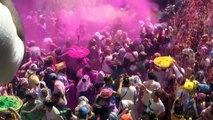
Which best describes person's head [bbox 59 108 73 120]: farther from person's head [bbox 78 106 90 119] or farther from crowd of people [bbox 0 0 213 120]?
person's head [bbox 78 106 90 119]

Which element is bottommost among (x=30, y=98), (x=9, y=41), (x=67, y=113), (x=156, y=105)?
(x=156, y=105)

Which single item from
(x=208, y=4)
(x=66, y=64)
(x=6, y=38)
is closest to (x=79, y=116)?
(x=66, y=64)

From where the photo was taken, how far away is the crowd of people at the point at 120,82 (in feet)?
20.6

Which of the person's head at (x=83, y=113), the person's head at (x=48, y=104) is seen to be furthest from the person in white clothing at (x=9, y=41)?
the person's head at (x=48, y=104)

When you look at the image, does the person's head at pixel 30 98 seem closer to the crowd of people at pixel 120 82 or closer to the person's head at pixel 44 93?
the crowd of people at pixel 120 82

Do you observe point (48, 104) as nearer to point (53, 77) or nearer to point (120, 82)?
point (53, 77)

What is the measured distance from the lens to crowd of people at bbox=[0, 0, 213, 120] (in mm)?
6273

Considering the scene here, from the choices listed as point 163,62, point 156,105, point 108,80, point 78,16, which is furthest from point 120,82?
point 78,16

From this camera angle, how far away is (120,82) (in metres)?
7.21

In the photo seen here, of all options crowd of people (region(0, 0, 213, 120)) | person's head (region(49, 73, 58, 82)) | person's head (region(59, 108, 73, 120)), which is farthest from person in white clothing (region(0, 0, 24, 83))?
person's head (region(49, 73, 58, 82))

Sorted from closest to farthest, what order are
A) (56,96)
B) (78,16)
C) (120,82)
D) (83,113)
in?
(83,113) → (56,96) → (120,82) → (78,16)

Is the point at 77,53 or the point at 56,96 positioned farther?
the point at 77,53

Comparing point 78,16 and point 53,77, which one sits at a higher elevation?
point 53,77

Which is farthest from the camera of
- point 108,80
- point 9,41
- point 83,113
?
point 108,80
